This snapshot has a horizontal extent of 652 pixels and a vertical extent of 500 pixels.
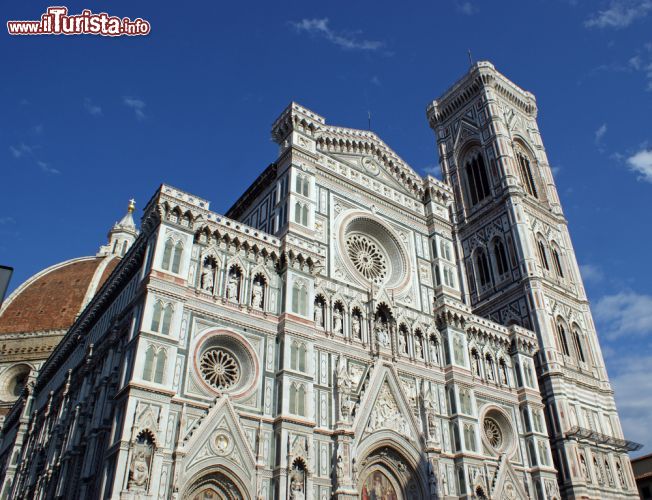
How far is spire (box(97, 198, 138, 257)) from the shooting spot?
78812 millimetres

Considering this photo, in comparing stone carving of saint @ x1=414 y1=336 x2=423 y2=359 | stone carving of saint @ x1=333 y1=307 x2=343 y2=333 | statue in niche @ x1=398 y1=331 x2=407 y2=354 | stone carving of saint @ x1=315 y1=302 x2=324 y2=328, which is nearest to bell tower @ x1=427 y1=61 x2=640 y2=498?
stone carving of saint @ x1=414 y1=336 x2=423 y2=359

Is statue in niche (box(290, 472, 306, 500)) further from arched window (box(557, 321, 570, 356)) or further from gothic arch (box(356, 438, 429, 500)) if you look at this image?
arched window (box(557, 321, 570, 356))

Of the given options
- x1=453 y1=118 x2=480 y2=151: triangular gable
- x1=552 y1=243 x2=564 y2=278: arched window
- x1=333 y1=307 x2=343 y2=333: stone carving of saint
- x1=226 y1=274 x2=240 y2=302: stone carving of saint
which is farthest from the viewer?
x1=453 y1=118 x2=480 y2=151: triangular gable

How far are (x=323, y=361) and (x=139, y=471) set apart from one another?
31.5ft

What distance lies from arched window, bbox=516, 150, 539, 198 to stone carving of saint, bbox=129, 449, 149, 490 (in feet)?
120

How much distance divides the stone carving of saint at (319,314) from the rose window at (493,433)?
434 inches

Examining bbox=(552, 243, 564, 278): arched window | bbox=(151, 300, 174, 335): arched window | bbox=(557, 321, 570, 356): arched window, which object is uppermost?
bbox=(552, 243, 564, 278): arched window

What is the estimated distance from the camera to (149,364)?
845 inches

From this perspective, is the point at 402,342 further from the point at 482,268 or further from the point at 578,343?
the point at 482,268

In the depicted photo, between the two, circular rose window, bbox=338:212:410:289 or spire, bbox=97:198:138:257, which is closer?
circular rose window, bbox=338:212:410:289

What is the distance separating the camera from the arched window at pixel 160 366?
21.4 meters

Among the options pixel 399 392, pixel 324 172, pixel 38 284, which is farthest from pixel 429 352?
pixel 38 284

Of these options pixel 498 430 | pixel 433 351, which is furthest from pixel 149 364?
pixel 498 430

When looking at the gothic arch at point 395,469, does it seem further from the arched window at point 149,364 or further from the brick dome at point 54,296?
the brick dome at point 54,296
